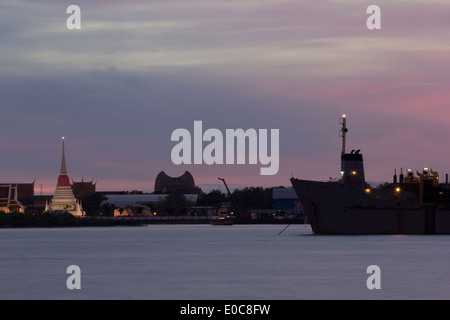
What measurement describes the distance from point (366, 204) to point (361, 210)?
0.92m

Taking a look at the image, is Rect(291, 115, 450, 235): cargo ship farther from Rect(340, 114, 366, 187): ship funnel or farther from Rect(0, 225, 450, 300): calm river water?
Rect(0, 225, 450, 300): calm river water

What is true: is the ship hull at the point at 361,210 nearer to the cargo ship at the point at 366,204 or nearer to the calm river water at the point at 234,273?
the cargo ship at the point at 366,204

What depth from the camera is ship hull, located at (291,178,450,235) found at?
11288cm

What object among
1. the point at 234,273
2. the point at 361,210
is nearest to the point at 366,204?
the point at 361,210

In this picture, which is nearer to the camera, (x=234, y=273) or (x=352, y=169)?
(x=234, y=273)

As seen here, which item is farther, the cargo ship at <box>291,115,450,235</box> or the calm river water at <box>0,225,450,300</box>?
the cargo ship at <box>291,115,450,235</box>

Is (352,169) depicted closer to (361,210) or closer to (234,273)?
(361,210)

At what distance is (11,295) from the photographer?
49.8m

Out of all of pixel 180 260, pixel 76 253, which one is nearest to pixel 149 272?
pixel 180 260

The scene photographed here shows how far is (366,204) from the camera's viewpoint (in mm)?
113625

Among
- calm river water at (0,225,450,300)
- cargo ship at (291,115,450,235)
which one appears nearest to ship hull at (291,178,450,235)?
cargo ship at (291,115,450,235)
